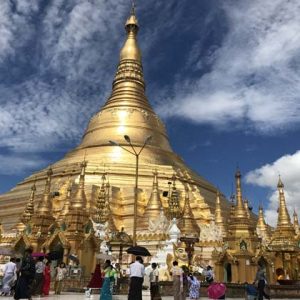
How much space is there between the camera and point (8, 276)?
39.1 ft

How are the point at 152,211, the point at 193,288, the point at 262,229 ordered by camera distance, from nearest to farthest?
the point at 193,288 → the point at 152,211 → the point at 262,229

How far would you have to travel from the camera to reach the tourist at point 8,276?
1185 cm

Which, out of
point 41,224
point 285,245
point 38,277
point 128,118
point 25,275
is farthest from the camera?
point 128,118

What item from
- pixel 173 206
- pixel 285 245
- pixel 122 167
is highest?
pixel 122 167

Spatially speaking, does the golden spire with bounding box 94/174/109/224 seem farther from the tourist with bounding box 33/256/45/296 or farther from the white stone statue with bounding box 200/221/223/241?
the tourist with bounding box 33/256/45/296

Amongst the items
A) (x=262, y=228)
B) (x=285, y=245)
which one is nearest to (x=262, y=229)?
(x=262, y=228)

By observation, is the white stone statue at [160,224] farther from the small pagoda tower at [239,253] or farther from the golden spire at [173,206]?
the small pagoda tower at [239,253]

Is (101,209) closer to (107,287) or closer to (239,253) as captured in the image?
(239,253)

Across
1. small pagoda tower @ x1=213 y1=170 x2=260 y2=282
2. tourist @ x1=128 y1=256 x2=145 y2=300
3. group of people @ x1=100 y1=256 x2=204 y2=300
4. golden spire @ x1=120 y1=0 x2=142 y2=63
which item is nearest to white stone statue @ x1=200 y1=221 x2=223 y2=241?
small pagoda tower @ x1=213 y1=170 x2=260 y2=282

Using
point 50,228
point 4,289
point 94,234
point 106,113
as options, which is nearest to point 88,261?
point 94,234

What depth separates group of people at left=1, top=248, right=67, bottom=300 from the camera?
396 inches

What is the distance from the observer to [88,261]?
25.8 metres

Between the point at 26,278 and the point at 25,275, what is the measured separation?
133 millimetres

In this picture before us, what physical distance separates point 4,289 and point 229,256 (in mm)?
15838
